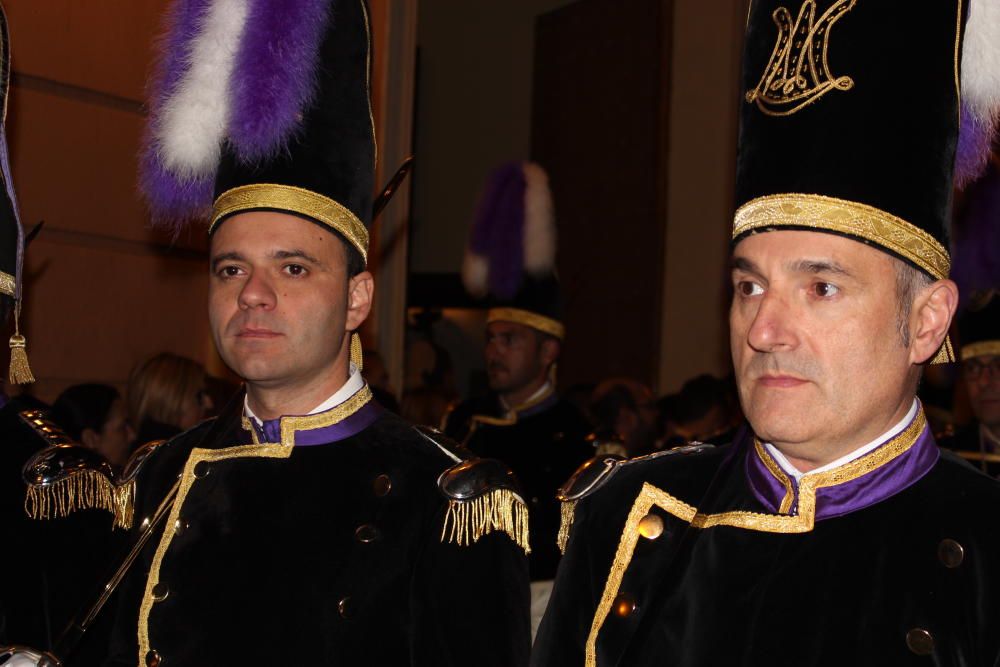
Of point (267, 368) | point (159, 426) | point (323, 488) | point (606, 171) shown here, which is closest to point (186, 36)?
point (267, 368)

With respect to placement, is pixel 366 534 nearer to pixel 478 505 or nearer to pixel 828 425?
pixel 478 505

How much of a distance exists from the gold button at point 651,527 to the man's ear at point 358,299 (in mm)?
964

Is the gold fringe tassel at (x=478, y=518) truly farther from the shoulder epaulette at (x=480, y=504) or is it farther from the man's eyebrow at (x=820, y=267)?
the man's eyebrow at (x=820, y=267)

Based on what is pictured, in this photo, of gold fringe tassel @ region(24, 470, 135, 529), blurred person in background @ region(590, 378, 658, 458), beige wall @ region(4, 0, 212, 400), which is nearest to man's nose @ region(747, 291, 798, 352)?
gold fringe tassel @ region(24, 470, 135, 529)

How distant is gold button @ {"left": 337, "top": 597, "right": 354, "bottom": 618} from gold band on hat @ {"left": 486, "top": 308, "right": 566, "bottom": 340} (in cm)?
386

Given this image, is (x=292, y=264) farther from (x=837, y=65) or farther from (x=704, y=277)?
(x=704, y=277)

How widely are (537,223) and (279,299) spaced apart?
12.7ft

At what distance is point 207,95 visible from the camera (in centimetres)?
299

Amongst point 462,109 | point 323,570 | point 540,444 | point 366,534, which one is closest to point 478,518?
point 366,534

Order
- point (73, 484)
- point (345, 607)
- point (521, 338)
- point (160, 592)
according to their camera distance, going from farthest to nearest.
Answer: point (521, 338), point (73, 484), point (160, 592), point (345, 607)

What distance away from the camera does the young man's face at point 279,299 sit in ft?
9.02

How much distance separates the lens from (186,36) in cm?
307

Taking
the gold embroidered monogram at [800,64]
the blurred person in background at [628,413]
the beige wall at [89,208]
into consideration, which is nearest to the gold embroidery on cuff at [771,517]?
the gold embroidered monogram at [800,64]

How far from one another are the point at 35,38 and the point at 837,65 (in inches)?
198
